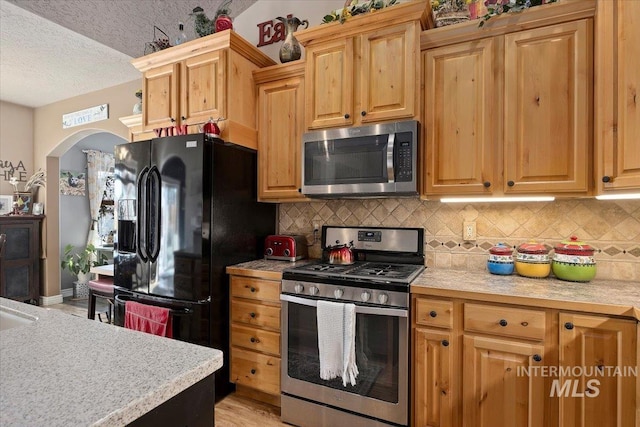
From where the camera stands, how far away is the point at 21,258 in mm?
4414

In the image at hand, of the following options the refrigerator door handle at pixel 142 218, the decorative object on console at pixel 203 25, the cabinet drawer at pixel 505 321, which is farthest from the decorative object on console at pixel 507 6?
the refrigerator door handle at pixel 142 218

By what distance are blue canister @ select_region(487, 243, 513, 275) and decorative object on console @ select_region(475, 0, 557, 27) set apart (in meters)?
1.33

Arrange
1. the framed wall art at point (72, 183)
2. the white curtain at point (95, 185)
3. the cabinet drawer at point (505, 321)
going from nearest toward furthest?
the cabinet drawer at point (505, 321) → the framed wall art at point (72, 183) → the white curtain at point (95, 185)

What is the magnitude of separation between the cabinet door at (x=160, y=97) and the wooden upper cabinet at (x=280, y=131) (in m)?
0.67

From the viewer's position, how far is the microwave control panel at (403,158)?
6.70 feet

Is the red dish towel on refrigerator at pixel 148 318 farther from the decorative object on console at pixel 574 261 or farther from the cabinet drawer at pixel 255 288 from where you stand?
the decorative object on console at pixel 574 261

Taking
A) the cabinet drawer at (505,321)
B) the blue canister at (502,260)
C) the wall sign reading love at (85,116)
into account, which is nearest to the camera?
the cabinet drawer at (505,321)

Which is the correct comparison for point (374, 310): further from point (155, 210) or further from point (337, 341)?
point (155, 210)

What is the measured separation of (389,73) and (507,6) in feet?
2.35

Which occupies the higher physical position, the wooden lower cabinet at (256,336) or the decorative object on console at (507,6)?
the decorative object on console at (507,6)

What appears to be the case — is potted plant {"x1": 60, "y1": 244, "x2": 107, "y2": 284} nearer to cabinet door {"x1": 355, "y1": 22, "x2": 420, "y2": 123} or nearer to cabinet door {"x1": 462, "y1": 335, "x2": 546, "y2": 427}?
cabinet door {"x1": 355, "y1": 22, "x2": 420, "y2": 123}

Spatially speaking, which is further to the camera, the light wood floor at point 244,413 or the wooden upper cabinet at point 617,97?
the light wood floor at point 244,413

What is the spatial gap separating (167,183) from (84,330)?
1592 mm

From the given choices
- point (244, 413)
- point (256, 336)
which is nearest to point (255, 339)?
point (256, 336)
